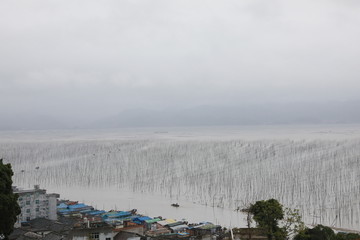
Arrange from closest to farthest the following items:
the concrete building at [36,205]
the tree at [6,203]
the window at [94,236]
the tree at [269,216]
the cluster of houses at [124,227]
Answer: the tree at [6,203] < the window at [94,236] < the cluster of houses at [124,227] < the tree at [269,216] < the concrete building at [36,205]

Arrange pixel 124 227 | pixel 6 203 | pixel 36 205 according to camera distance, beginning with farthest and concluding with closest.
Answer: pixel 36 205 → pixel 124 227 → pixel 6 203

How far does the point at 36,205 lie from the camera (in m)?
31.3

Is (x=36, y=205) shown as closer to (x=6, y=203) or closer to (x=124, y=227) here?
(x=124, y=227)

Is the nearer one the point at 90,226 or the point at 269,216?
the point at 90,226

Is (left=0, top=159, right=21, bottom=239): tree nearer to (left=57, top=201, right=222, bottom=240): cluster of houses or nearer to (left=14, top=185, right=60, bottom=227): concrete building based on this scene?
(left=57, top=201, right=222, bottom=240): cluster of houses

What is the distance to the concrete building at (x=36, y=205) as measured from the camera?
102 ft

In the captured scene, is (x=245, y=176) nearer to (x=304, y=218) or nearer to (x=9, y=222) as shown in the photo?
(x=304, y=218)

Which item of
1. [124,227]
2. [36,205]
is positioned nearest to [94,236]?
[124,227]

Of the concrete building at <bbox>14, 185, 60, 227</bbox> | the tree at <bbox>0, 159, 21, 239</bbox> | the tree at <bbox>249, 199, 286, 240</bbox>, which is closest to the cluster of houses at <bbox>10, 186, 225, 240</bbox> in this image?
the concrete building at <bbox>14, 185, 60, 227</bbox>

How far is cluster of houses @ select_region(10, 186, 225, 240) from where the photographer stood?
22.2m

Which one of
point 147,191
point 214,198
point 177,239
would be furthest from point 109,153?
point 177,239

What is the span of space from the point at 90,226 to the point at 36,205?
1156cm

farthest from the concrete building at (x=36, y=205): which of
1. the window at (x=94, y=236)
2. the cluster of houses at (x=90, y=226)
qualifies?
the window at (x=94, y=236)

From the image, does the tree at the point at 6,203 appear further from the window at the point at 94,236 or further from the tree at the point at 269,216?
the tree at the point at 269,216
